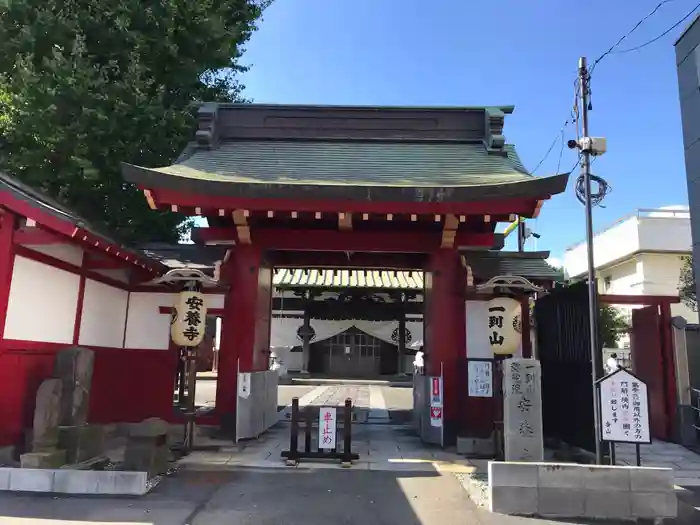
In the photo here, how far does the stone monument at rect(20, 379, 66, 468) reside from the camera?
6.93 meters

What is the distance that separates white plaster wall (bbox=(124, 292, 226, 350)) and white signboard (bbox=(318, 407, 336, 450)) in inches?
135

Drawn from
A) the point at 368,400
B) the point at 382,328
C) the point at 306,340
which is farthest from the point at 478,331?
the point at 306,340

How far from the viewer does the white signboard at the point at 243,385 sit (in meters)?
9.65

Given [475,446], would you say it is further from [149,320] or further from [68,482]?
[149,320]

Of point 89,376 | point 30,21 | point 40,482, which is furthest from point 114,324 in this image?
point 30,21

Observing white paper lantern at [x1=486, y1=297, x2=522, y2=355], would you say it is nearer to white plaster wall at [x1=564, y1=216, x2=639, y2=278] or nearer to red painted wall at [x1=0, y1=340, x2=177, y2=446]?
red painted wall at [x1=0, y1=340, x2=177, y2=446]

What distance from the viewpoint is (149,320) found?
10.6 meters

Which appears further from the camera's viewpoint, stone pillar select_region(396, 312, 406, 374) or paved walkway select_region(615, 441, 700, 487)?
stone pillar select_region(396, 312, 406, 374)

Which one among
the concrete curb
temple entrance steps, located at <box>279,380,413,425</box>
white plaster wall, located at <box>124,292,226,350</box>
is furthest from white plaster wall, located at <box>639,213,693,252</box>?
the concrete curb

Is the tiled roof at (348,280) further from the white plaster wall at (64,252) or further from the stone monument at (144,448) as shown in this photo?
the stone monument at (144,448)

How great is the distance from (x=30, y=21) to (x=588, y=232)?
1209 centimetres

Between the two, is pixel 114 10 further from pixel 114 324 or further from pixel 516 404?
pixel 516 404

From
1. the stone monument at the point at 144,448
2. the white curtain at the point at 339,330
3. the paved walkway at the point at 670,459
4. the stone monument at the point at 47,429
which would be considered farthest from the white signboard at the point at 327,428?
the white curtain at the point at 339,330

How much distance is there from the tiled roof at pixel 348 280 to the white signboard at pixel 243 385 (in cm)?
1234
